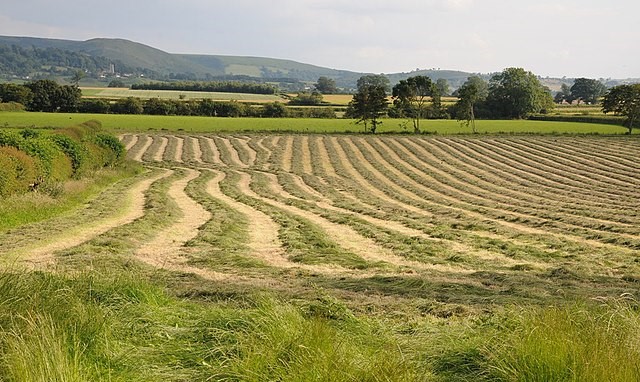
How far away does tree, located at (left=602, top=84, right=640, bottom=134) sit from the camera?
8300cm

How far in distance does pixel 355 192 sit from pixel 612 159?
28.9 m

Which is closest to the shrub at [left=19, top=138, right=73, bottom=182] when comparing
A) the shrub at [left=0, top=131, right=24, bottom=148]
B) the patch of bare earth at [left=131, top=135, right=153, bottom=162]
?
the shrub at [left=0, top=131, right=24, bottom=148]

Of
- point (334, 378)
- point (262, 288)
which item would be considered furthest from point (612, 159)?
point (334, 378)

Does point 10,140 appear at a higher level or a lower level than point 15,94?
lower

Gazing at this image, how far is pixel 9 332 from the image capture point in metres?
5.46

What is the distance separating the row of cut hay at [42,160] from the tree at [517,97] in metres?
91.7

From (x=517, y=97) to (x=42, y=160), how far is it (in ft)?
333

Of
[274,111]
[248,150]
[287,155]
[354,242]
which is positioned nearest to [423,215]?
[354,242]

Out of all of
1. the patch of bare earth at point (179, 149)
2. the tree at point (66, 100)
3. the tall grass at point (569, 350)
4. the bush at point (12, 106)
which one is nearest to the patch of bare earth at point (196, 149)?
the patch of bare earth at point (179, 149)

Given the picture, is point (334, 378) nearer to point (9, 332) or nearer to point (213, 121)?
point (9, 332)

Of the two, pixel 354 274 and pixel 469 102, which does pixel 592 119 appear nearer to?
pixel 469 102

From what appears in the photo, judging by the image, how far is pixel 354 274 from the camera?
12.5 metres

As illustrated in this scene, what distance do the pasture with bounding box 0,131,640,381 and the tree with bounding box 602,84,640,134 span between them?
48085 millimetres

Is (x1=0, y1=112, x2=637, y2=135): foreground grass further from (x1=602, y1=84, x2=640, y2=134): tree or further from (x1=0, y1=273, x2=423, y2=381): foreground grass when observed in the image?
(x1=0, y1=273, x2=423, y2=381): foreground grass
